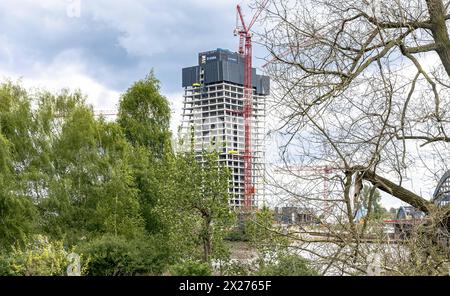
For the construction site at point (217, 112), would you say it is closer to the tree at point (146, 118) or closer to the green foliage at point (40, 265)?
the tree at point (146, 118)

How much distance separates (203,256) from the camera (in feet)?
33.9

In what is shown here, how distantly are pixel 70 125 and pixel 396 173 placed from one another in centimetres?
1083

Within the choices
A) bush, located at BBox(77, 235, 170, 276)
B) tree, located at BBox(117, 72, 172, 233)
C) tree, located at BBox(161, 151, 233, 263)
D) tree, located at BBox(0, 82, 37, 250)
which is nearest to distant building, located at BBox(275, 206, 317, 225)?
tree, located at BBox(161, 151, 233, 263)

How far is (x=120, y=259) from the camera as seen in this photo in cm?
1092

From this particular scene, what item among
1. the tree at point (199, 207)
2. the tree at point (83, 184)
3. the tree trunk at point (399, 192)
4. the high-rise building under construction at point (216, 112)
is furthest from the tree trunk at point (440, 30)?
the tree at point (83, 184)

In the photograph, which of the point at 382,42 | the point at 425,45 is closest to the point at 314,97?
the point at 382,42

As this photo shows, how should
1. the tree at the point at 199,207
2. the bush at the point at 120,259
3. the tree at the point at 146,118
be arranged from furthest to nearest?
the tree at the point at 146,118 → the bush at the point at 120,259 → the tree at the point at 199,207

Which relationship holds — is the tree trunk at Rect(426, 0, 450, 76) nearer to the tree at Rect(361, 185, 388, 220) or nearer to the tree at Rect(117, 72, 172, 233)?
the tree at Rect(361, 185, 388, 220)

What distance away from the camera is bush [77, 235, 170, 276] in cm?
1070

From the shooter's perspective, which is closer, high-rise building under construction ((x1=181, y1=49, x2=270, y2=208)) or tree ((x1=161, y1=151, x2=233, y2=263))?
tree ((x1=161, y1=151, x2=233, y2=263))

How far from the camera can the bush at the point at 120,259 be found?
10695 mm

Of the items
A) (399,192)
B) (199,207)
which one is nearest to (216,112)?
(199,207)

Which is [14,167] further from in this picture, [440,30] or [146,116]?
[440,30]
